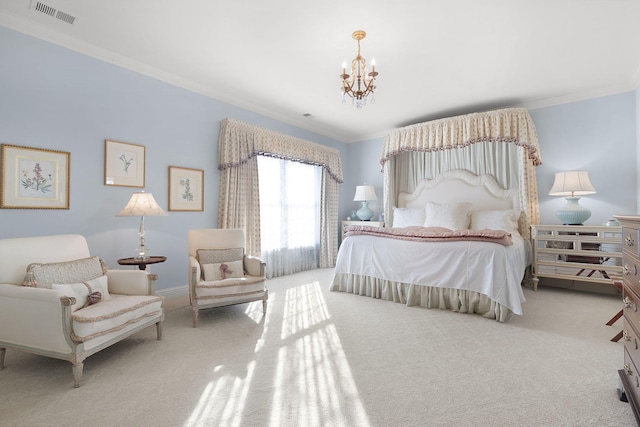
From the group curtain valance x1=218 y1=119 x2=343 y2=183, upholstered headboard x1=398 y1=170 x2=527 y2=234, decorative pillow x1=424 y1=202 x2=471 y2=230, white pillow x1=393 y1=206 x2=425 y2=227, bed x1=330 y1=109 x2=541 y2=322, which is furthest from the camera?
white pillow x1=393 y1=206 x2=425 y2=227

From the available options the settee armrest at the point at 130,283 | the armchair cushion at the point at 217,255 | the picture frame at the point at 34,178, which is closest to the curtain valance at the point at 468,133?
the armchair cushion at the point at 217,255

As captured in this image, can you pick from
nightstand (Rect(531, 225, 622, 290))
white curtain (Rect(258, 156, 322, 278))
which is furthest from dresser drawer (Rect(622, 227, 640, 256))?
white curtain (Rect(258, 156, 322, 278))

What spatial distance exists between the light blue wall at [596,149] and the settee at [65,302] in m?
5.25

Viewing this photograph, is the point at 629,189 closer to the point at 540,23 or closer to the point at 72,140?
the point at 540,23

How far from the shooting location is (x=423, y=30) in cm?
283

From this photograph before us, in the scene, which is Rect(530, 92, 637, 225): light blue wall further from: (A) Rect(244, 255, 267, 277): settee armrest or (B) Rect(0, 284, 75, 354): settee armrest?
(B) Rect(0, 284, 75, 354): settee armrest

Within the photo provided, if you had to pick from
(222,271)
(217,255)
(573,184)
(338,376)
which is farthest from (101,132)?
(573,184)

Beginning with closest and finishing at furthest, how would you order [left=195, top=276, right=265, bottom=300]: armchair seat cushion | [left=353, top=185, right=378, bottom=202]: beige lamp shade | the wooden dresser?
the wooden dresser
[left=195, top=276, right=265, bottom=300]: armchair seat cushion
[left=353, top=185, right=378, bottom=202]: beige lamp shade

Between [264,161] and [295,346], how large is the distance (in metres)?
3.25

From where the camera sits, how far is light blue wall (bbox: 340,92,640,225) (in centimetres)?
404

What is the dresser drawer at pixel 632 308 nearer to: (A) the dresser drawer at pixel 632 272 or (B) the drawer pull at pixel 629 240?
(A) the dresser drawer at pixel 632 272

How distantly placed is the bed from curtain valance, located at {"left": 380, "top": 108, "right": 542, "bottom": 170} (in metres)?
0.02

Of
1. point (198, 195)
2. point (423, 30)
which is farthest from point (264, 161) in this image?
point (423, 30)

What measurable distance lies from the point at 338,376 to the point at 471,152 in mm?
4483
